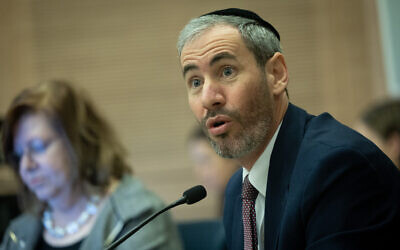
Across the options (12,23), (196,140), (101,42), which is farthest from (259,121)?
(12,23)

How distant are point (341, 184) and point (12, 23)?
373cm

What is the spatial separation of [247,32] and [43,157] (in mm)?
1254

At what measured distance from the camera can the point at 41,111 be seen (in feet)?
7.42

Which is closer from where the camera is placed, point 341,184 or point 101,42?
point 341,184

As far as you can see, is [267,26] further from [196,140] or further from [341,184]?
[196,140]

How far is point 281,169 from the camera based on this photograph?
128 cm

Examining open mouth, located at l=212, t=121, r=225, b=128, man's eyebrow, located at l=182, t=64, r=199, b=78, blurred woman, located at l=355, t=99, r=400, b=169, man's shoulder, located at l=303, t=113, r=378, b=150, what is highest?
man's eyebrow, located at l=182, t=64, r=199, b=78

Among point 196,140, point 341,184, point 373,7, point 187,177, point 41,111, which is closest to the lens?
Answer: point 341,184

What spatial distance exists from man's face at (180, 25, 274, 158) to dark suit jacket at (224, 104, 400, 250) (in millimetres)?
113

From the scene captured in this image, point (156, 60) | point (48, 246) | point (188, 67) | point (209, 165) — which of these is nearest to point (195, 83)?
point (188, 67)

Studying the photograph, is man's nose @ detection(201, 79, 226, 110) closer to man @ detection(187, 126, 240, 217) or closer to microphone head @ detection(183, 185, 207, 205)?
microphone head @ detection(183, 185, 207, 205)

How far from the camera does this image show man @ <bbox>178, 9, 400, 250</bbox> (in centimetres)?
110

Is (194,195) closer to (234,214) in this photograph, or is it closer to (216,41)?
(234,214)

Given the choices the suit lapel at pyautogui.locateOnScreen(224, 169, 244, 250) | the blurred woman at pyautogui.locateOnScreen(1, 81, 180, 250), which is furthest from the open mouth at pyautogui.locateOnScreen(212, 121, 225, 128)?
the blurred woman at pyautogui.locateOnScreen(1, 81, 180, 250)
